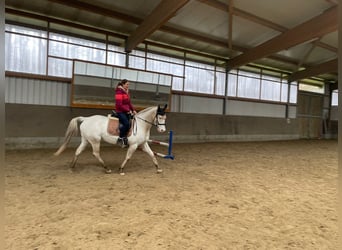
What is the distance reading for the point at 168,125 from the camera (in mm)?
9016

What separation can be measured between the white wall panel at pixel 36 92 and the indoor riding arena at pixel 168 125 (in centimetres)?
3

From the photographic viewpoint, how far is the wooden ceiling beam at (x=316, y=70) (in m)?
10.9

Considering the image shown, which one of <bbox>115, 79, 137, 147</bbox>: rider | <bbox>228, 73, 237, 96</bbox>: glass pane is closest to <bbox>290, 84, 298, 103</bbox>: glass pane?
<bbox>228, 73, 237, 96</bbox>: glass pane

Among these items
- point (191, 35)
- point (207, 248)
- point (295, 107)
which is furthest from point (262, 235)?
point (295, 107)

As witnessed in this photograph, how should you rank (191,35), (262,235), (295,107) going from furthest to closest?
(295,107) → (191,35) → (262,235)

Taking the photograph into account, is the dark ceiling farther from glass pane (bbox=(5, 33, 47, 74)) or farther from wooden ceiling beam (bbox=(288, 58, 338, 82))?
wooden ceiling beam (bbox=(288, 58, 338, 82))

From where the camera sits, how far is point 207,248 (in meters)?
1.80

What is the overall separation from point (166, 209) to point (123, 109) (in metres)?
1.99

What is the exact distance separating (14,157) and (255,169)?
5588 millimetres

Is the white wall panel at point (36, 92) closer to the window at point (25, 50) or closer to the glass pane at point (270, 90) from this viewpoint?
the window at point (25, 50)

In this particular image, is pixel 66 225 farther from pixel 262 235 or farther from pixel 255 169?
pixel 255 169

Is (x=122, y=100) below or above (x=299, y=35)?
below

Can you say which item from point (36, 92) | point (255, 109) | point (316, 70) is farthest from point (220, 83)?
point (36, 92)

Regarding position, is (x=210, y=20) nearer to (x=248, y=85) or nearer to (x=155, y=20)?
(x=155, y=20)
